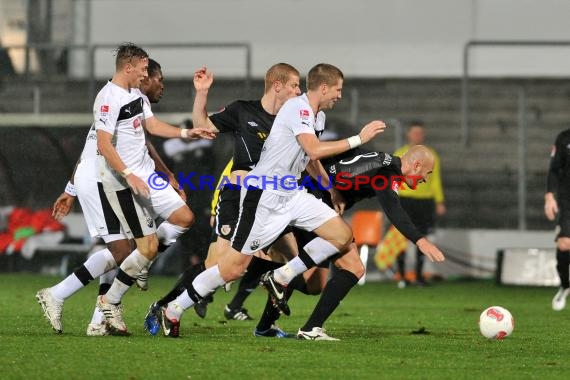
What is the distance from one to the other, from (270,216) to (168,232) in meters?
1.06

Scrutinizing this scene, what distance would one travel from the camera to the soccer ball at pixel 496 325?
10047 mm

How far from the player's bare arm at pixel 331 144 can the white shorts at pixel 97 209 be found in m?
1.61

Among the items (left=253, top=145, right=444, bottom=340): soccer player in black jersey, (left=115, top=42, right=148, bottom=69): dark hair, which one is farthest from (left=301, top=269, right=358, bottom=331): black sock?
(left=115, top=42, right=148, bottom=69): dark hair

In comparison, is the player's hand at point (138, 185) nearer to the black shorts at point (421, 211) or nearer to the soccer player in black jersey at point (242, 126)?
the soccer player in black jersey at point (242, 126)

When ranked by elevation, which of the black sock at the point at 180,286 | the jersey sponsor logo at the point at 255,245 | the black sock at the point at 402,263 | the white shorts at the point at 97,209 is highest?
the white shorts at the point at 97,209

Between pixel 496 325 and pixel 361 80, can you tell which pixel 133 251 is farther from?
pixel 361 80

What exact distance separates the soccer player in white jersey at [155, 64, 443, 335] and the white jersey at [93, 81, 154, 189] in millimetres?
853

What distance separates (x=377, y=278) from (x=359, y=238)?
3.02ft

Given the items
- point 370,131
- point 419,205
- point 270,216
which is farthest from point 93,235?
point 419,205

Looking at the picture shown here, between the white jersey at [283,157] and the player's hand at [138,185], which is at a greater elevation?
the white jersey at [283,157]

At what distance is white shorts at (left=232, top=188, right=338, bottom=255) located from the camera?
944 cm

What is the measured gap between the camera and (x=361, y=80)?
22.7m

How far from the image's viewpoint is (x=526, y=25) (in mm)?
22641

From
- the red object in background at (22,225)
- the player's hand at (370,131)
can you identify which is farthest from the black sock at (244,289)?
the red object in background at (22,225)
